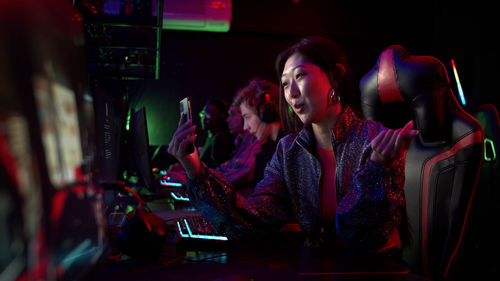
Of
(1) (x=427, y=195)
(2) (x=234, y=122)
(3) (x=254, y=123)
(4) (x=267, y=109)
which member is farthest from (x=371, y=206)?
(2) (x=234, y=122)

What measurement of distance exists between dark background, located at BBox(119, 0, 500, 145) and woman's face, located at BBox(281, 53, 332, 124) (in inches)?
114

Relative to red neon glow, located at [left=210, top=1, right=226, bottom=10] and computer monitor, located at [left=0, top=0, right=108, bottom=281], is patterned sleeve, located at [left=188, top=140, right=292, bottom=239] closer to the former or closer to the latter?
computer monitor, located at [left=0, top=0, right=108, bottom=281]

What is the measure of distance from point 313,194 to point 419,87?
46 centimetres

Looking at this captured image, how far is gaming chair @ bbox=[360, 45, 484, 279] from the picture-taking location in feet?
3.05

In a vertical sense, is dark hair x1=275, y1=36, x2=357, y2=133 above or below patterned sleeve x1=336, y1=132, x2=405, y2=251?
above

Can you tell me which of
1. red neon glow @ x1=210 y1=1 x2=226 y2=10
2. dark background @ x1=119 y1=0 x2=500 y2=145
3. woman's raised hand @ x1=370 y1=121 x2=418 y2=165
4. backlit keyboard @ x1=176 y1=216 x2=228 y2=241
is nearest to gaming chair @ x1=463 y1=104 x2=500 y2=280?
dark background @ x1=119 y1=0 x2=500 y2=145

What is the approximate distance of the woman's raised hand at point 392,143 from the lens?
2.45 feet

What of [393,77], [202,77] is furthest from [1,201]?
[202,77]

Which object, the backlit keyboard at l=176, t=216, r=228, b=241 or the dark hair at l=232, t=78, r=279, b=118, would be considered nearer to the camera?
the backlit keyboard at l=176, t=216, r=228, b=241

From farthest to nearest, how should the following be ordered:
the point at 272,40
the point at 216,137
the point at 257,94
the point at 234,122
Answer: the point at 272,40, the point at 234,122, the point at 216,137, the point at 257,94

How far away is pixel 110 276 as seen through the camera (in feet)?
2.06

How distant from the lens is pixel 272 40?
4.07m

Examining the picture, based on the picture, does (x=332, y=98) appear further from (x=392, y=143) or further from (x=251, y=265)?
(x=251, y=265)

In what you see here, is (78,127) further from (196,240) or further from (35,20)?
(196,240)
